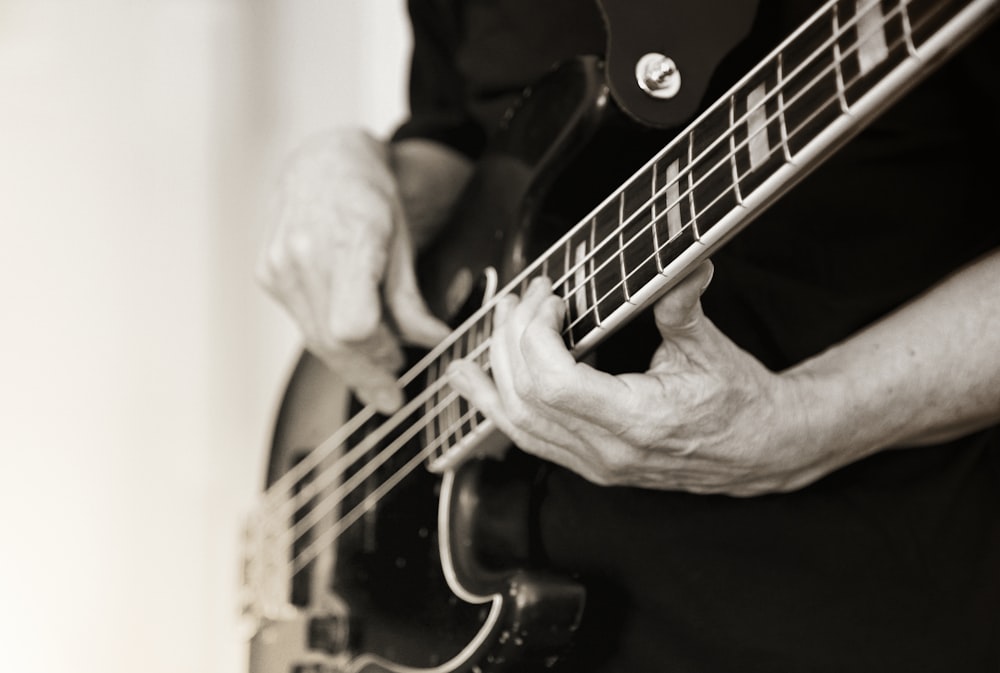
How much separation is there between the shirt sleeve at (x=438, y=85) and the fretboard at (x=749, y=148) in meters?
0.37

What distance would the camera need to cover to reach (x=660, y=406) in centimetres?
42

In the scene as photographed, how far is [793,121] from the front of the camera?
344mm

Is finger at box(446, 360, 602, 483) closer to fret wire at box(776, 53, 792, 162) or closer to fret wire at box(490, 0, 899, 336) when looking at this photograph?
fret wire at box(490, 0, 899, 336)

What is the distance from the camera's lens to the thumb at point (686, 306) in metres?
0.39

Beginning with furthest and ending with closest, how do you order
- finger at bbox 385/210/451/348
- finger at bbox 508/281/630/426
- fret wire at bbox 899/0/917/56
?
finger at bbox 385/210/451/348 → finger at bbox 508/281/630/426 → fret wire at bbox 899/0/917/56

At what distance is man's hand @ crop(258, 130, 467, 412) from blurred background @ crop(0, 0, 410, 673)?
62 centimetres

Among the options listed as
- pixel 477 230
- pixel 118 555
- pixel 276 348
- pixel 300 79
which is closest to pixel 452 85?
pixel 477 230

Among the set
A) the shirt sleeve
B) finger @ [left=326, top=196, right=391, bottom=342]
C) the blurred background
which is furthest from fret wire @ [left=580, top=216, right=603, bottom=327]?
the blurred background

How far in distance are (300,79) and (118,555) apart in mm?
724

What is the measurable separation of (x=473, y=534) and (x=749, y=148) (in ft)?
0.96

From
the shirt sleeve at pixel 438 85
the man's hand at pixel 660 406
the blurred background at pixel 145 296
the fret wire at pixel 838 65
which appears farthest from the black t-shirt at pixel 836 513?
the blurred background at pixel 145 296

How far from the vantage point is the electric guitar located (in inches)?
13.4

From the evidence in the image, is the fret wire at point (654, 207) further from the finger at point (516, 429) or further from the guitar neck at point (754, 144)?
the finger at point (516, 429)

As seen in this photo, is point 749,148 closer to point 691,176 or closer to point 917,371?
point 691,176
